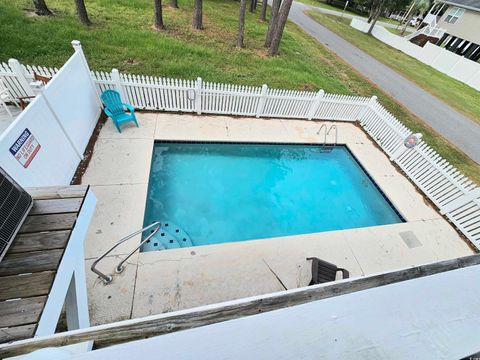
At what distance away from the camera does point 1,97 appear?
5.57m

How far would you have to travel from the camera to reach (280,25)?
1085 centimetres

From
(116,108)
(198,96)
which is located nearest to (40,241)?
(116,108)

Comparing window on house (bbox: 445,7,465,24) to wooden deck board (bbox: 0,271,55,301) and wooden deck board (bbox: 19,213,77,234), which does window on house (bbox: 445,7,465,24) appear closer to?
wooden deck board (bbox: 19,213,77,234)

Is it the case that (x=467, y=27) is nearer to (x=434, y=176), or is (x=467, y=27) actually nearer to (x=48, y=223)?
(x=434, y=176)

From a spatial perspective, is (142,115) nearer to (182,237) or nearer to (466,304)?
(182,237)

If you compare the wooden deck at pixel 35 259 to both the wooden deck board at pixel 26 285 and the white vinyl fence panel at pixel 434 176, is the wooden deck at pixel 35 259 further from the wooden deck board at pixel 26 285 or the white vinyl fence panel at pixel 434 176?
the white vinyl fence panel at pixel 434 176

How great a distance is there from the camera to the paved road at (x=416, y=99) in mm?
9765

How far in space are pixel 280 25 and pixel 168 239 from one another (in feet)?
37.0

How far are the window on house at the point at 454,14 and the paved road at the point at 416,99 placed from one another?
52.8 ft

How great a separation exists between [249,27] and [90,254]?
16911 mm

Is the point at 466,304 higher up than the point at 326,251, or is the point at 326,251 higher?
the point at 466,304

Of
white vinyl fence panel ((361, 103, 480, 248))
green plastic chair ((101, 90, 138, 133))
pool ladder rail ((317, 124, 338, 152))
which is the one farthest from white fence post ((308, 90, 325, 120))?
green plastic chair ((101, 90, 138, 133))

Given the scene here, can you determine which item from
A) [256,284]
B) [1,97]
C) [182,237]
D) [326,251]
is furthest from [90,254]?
[1,97]

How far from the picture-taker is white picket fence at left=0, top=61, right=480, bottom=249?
18.3 ft
